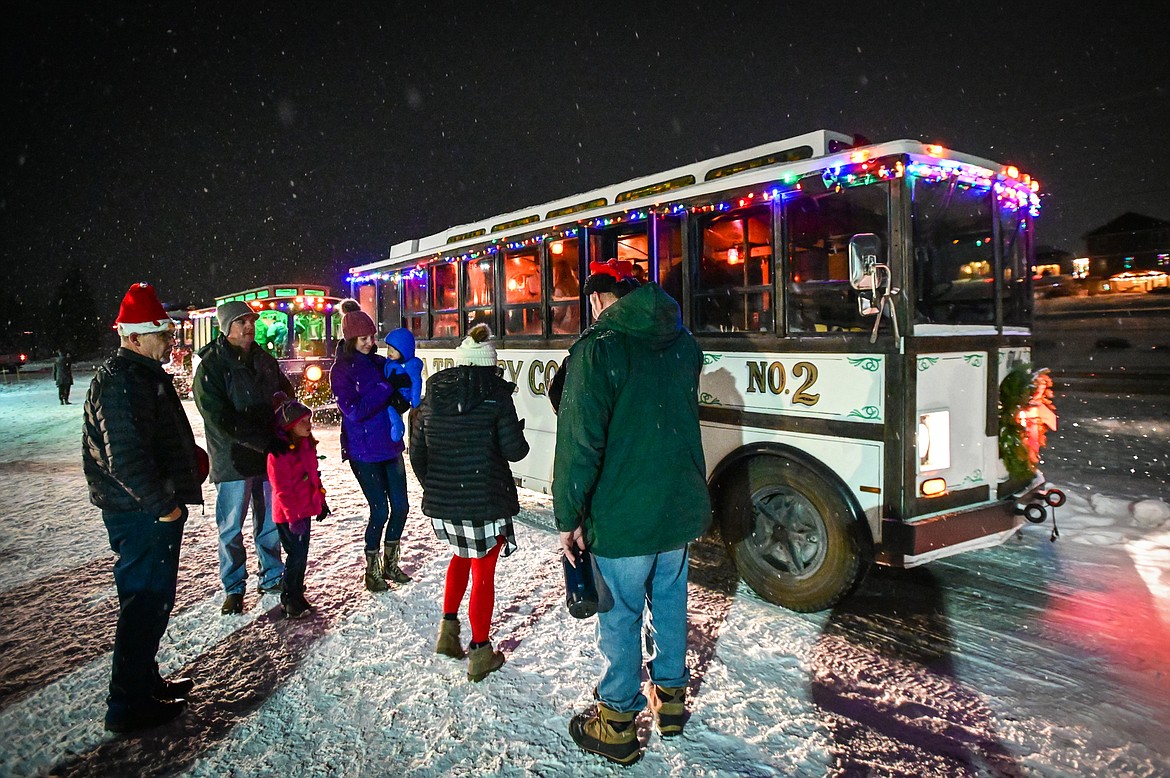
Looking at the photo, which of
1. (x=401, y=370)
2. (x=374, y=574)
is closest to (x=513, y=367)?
(x=401, y=370)

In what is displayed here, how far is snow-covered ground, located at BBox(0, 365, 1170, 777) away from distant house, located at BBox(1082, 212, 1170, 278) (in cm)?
4537

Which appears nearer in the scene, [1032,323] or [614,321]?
[614,321]

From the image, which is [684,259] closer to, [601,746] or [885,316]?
[885,316]

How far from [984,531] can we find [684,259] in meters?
2.83

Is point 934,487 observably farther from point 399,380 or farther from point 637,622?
point 399,380

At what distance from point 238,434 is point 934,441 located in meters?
4.52

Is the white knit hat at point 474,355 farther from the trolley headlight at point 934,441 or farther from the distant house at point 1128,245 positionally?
the distant house at point 1128,245

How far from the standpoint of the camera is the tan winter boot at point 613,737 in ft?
9.75

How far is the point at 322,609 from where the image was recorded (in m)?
4.73

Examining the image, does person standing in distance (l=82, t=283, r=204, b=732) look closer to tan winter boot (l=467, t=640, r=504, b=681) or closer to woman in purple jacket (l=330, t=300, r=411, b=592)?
woman in purple jacket (l=330, t=300, r=411, b=592)

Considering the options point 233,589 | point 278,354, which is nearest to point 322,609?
point 233,589

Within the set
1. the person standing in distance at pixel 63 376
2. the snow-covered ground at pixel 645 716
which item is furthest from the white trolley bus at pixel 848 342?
the person standing in distance at pixel 63 376

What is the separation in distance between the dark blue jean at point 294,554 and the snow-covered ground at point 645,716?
0.24 metres

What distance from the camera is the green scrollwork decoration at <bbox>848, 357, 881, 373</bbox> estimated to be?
4.20 m
